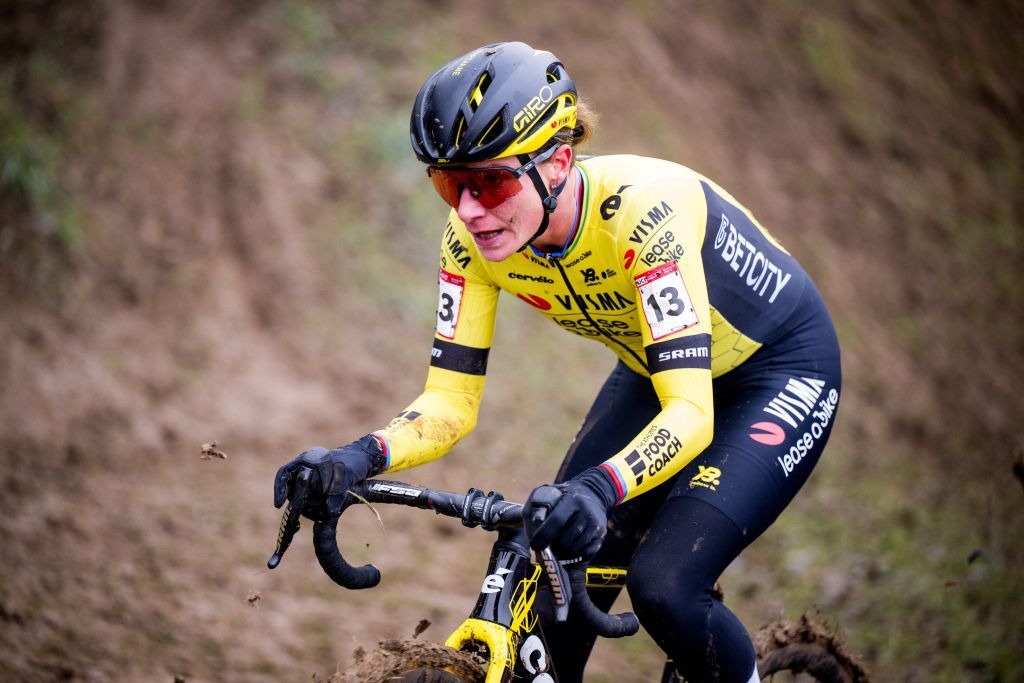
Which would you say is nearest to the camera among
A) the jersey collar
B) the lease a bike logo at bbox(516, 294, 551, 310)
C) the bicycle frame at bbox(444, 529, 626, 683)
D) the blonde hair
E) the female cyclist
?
the bicycle frame at bbox(444, 529, 626, 683)

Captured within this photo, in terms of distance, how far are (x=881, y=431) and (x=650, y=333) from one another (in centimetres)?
756

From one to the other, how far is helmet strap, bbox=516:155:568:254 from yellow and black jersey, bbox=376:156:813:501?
0.18 meters

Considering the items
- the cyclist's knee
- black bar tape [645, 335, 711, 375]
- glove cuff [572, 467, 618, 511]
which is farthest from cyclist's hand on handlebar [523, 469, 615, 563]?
black bar tape [645, 335, 711, 375]

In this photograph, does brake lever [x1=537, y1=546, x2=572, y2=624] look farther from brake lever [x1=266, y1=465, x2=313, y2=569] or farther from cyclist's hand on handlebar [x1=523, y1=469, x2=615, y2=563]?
brake lever [x1=266, y1=465, x2=313, y2=569]

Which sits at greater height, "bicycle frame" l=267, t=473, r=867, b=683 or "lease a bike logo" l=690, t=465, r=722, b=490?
"lease a bike logo" l=690, t=465, r=722, b=490

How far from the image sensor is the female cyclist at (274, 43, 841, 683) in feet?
11.3

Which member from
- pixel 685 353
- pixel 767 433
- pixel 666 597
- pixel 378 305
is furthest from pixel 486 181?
pixel 378 305

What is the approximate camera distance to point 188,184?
10547mm

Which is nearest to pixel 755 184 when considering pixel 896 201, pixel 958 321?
pixel 896 201

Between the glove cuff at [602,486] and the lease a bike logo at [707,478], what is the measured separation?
0.63m

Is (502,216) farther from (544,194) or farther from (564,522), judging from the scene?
(564,522)

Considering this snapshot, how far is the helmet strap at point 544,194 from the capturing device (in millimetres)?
3605

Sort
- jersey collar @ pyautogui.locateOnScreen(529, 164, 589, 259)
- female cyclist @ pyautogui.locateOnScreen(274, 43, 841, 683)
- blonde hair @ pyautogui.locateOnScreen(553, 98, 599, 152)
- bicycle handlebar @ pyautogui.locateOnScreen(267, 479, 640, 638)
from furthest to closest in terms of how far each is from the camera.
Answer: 1. blonde hair @ pyautogui.locateOnScreen(553, 98, 599, 152)
2. jersey collar @ pyautogui.locateOnScreen(529, 164, 589, 259)
3. female cyclist @ pyautogui.locateOnScreen(274, 43, 841, 683)
4. bicycle handlebar @ pyautogui.locateOnScreen(267, 479, 640, 638)

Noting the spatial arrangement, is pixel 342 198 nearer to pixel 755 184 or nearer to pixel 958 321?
pixel 755 184
